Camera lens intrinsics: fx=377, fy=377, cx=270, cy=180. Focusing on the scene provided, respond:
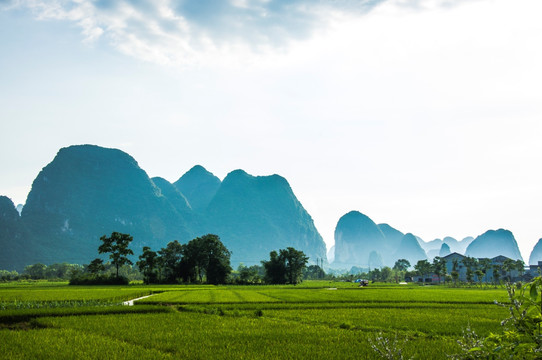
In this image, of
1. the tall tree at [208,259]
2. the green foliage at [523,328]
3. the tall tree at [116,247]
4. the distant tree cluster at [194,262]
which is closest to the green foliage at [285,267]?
the tall tree at [208,259]

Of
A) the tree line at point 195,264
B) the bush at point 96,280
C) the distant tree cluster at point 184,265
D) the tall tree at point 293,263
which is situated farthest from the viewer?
the tall tree at point 293,263

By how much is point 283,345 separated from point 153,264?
183ft

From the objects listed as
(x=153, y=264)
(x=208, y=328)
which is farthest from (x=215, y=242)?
(x=208, y=328)

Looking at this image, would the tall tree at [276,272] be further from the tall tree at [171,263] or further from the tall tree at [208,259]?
the tall tree at [171,263]

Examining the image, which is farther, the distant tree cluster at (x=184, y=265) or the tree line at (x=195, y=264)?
the tree line at (x=195, y=264)

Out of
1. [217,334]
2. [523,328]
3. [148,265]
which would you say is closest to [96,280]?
[148,265]

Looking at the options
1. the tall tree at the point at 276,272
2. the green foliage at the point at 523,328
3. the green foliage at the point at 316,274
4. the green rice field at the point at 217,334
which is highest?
the green foliage at the point at 523,328

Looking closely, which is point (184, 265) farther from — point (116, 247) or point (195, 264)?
point (116, 247)

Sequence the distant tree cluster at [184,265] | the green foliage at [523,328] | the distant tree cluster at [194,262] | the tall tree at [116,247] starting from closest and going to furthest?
the green foliage at [523,328] < the tall tree at [116,247] < the distant tree cluster at [184,265] < the distant tree cluster at [194,262]

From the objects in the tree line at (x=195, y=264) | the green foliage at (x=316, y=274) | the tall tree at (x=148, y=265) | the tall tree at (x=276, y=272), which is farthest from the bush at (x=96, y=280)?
the green foliage at (x=316, y=274)

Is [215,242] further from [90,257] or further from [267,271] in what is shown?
[90,257]

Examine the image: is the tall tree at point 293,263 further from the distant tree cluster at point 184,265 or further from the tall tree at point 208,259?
the tall tree at point 208,259

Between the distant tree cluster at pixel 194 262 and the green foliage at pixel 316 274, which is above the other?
the distant tree cluster at pixel 194 262

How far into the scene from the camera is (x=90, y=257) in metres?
174
